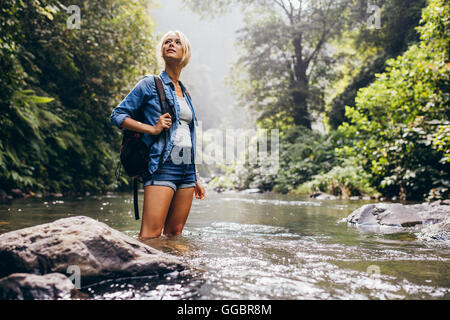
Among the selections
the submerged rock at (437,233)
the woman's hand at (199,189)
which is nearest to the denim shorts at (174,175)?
the woman's hand at (199,189)

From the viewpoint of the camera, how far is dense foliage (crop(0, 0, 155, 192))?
7.52 meters

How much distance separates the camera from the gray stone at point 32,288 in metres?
1.46

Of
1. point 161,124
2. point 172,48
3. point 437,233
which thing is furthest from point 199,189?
point 437,233

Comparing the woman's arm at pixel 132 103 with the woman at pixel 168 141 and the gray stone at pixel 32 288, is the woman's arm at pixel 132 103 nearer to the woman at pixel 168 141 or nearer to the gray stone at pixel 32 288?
the woman at pixel 168 141

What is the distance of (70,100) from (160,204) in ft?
30.1

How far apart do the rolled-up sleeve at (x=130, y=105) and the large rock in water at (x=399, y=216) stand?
3.22 meters

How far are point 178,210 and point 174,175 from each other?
1.31 feet

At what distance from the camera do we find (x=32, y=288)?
1.49m

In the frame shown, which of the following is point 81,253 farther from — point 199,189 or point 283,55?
point 283,55

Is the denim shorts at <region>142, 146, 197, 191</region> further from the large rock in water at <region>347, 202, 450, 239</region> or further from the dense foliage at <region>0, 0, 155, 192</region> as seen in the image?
the dense foliage at <region>0, 0, 155, 192</region>

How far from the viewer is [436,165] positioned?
7.07 m

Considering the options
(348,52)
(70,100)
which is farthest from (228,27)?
(70,100)
